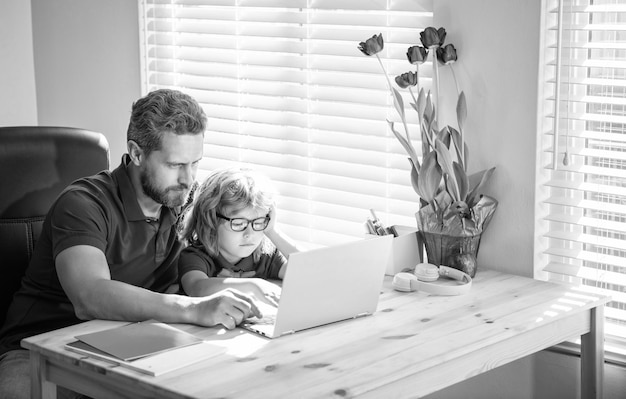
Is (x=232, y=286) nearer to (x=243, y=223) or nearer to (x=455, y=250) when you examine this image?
(x=243, y=223)

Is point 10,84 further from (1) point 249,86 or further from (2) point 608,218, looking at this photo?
(2) point 608,218

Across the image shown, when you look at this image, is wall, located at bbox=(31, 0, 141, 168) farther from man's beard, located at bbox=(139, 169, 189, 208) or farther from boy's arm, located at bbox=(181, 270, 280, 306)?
boy's arm, located at bbox=(181, 270, 280, 306)

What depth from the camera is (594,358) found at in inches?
96.0

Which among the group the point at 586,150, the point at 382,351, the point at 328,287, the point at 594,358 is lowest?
the point at 594,358

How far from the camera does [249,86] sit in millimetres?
3344

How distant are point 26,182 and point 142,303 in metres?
0.69

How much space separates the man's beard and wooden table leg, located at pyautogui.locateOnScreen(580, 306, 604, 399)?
1134 mm

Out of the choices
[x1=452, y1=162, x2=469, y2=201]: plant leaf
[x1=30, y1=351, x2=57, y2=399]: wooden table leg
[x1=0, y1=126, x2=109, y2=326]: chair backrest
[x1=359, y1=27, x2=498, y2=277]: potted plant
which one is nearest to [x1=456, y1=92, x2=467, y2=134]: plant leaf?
[x1=359, y1=27, x2=498, y2=277]: potted plant

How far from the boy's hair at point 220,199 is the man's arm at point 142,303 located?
0.32 m

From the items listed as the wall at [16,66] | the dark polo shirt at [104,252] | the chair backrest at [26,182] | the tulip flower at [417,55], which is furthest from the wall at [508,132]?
the wall at [16,66]

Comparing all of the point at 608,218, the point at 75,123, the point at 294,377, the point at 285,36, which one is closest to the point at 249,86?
the point at 285,36

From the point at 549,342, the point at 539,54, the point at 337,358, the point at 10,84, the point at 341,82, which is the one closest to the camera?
the point at 337,358

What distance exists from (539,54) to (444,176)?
419 mm

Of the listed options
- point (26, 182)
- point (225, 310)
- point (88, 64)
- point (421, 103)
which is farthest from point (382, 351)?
point (88, 64)
